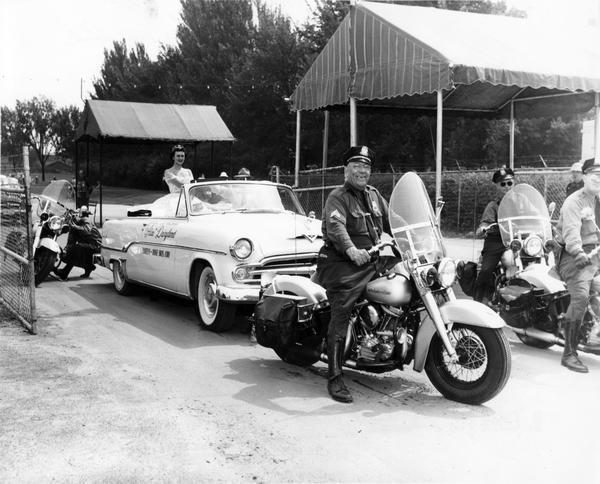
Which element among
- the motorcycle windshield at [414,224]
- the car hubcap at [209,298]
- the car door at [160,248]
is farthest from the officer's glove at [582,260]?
the car door at [160,248]

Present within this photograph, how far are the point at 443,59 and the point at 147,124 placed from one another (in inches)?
Answer: 540

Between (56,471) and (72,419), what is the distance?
32.9 inches

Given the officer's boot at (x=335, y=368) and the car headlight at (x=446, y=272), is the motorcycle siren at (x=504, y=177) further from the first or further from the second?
the officer's boot at (x=335, y=368)

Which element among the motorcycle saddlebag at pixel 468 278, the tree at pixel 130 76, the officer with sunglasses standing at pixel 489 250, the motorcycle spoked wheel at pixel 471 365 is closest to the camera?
the motorcycle spoked wheel at pixel 471 365

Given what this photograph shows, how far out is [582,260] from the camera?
579 centimetres

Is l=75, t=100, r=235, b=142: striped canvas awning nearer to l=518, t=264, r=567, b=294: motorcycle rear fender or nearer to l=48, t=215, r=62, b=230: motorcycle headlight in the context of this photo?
l=48, t=215, r=62, b=230: motorcycle headlight

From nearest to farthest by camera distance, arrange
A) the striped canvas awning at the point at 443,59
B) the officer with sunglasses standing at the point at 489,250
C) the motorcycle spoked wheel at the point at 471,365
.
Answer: the motorcycle spoked wheel at the point at 471,365 → the officer with sunglasses standing at the point at 489,250 → the striped canvas awning at the point at 443,59

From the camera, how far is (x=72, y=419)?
443cm

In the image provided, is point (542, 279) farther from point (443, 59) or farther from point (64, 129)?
point (64, 129)

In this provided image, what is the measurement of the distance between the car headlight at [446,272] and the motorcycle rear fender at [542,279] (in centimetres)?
205

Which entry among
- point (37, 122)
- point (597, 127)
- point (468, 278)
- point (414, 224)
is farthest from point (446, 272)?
point (37, 122)

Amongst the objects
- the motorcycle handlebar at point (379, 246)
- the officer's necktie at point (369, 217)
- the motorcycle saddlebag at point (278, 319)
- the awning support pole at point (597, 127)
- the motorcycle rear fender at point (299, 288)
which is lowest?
the motorcycle saddlebag at point (278, 319)

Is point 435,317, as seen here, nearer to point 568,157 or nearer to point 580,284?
point 580,284

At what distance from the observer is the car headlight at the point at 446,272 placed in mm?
4801
